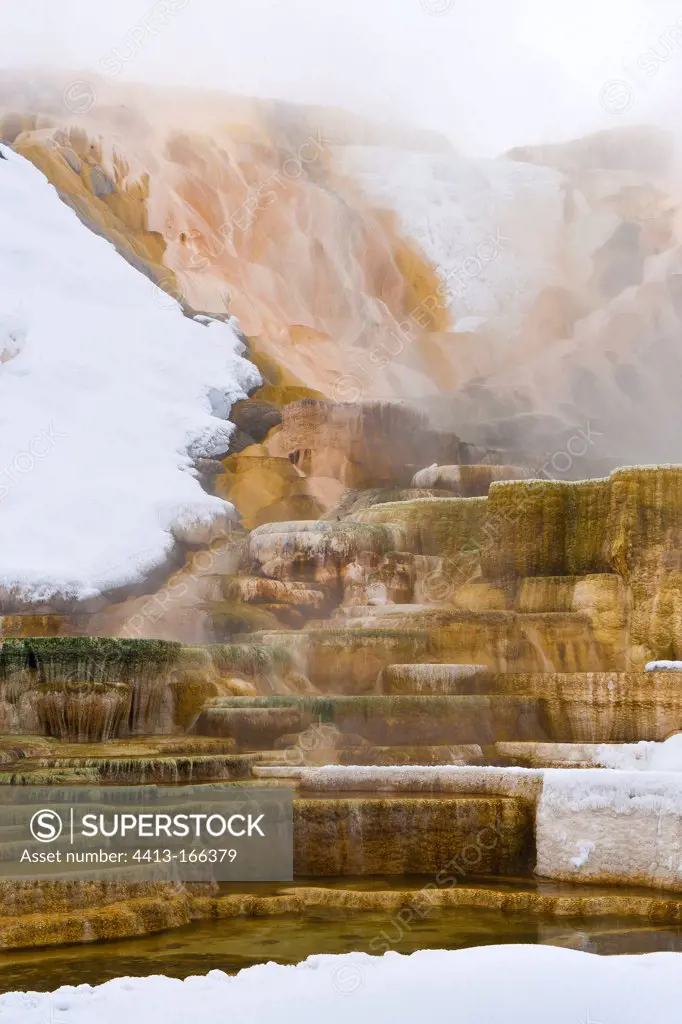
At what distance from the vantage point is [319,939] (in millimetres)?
6891

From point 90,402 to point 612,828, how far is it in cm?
1932

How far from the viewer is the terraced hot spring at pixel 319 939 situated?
20.3 feet

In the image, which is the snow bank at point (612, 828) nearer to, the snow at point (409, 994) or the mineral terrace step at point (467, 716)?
the snow at point (409, 994)

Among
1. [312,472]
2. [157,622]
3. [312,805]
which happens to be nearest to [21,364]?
[312,472]

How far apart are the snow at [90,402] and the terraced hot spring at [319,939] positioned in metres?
12.5

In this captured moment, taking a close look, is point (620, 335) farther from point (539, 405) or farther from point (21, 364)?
point (21, 364)

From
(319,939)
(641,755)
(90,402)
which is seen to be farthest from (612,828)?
(90,402)

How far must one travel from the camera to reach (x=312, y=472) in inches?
1009

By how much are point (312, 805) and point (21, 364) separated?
18804 millimetres
